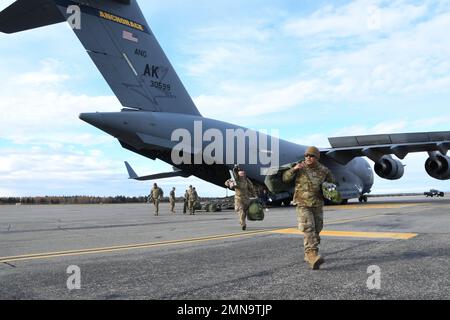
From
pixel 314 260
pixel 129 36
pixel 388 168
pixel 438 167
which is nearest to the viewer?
pixel 314 260

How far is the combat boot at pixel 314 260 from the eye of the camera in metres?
5.52

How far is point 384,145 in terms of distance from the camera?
27031mm

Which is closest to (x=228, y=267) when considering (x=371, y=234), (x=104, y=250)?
(x=104, y=250)

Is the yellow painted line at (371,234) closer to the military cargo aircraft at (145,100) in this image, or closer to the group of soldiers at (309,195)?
the group of soldiers at (309,195)

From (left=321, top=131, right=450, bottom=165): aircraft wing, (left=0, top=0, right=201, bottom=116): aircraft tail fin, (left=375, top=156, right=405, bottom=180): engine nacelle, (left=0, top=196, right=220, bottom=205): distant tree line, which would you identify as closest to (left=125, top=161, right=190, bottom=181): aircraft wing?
(left=321, top=131, right=450, bottom=165): aircraft wing

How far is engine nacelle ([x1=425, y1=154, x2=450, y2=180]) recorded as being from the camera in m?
27.5

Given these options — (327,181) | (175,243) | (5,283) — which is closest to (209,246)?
(175,243)

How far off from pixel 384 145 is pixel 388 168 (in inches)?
122

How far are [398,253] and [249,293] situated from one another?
11.5 feet

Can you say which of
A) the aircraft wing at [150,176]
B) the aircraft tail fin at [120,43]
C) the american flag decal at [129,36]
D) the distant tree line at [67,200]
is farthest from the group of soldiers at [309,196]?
the distant tree line at [67,200]

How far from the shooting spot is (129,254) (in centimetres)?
710

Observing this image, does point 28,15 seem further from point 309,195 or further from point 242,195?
point 309,195

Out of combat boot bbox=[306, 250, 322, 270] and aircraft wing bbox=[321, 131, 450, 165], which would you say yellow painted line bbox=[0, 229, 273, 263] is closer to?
combat boot bbox=[306, 250, 322, 270]
